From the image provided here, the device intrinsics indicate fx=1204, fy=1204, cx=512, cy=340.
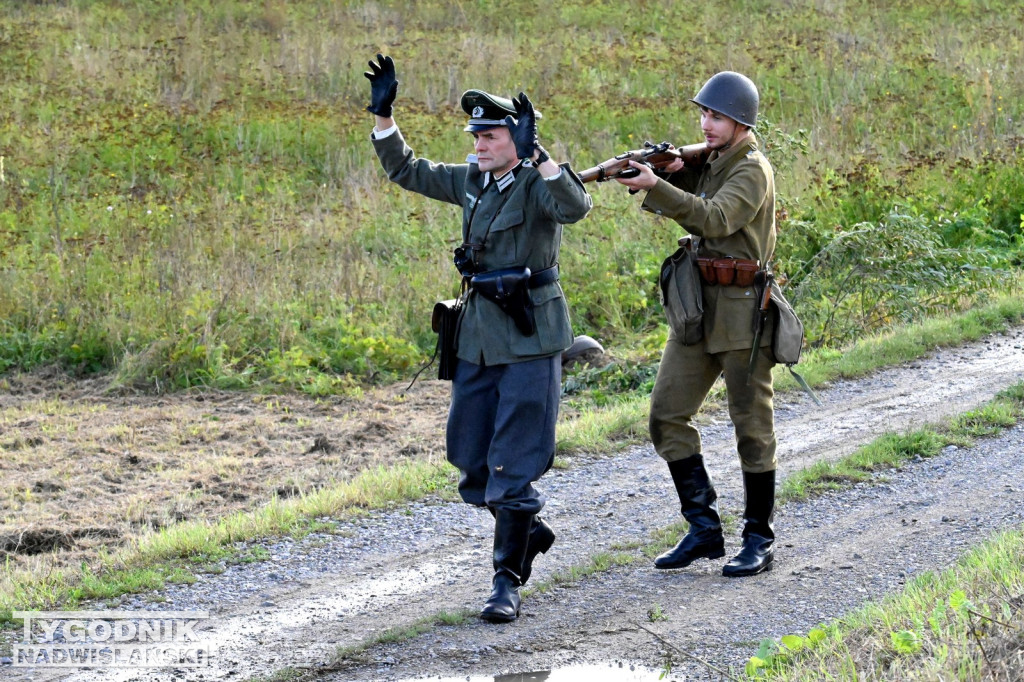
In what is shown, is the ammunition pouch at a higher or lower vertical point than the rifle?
lower

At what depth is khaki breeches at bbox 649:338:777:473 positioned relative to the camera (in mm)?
5082

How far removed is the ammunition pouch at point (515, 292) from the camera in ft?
15.5

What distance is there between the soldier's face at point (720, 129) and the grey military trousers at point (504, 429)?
3.79 ft

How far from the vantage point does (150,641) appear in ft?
15.2

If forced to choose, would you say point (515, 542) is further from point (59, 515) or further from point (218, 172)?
point (218, 172)

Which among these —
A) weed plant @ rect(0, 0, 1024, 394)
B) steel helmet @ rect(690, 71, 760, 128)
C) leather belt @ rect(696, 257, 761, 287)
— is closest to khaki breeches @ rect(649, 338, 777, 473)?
leather belt @ rect(696, 257, 761, 287)

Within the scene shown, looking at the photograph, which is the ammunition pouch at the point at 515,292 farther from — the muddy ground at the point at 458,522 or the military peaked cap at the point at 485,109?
the muddy ground at the point at 458,522

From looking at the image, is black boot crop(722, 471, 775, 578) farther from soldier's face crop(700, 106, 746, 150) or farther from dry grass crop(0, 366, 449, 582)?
dry grass crop(0, 366, 449, 582)

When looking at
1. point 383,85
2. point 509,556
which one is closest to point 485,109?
point 383,85

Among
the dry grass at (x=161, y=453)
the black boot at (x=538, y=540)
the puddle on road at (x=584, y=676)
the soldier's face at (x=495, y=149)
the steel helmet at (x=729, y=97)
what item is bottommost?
the dry grass at (x=161, y=453)

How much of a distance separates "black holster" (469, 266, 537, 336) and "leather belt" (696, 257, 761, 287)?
0.85 meters

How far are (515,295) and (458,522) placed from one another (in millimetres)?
1685

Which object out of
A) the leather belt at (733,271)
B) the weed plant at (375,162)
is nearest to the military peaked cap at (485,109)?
the leather belt at (733,271)

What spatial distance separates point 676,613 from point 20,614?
2588 mm
